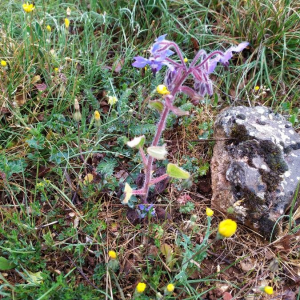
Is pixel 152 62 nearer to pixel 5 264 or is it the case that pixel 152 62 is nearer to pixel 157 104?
pixel 157 104

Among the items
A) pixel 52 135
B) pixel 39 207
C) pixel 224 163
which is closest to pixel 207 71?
pixel 224 163

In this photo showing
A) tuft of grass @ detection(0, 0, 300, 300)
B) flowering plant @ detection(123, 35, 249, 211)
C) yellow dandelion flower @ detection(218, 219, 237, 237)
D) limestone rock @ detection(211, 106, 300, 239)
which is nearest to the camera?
yellow dandelion flower @ detection(218, 219, 237, 237)

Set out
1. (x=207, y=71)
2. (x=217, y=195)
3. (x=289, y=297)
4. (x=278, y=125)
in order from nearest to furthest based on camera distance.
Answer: (x=207, y=71) < (x=289, y=297) < (x=217, y=195) < (x=278, y=125)

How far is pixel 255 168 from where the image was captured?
203 centimetres

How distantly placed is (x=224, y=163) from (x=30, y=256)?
4.11 ft

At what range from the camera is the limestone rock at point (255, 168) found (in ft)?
6.44

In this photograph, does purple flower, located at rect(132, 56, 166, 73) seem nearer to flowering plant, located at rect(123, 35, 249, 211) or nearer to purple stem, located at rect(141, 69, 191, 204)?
flowering plant, located at rect(123, 35, 249, 211)

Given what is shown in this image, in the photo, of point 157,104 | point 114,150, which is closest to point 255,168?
point 157,104

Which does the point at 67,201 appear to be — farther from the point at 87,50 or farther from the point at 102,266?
the point at 87,50

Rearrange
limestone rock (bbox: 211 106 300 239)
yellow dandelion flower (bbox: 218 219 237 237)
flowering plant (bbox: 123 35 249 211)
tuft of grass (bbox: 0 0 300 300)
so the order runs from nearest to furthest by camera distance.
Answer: yellow dandelion flower (bbox: 218 219 237 237) < flowering plant (bbox: 123 35 249 211) < tuft of grass (bbox: 0 0 300 300) < limestone rock (bbox: 211 106 300 239)

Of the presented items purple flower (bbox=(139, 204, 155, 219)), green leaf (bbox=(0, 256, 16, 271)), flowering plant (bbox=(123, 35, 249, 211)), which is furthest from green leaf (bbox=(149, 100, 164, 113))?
green leaf (bbox=(0, 256, 16, 271))

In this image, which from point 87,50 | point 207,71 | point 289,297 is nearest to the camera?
point 207,71

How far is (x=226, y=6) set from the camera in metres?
3.08

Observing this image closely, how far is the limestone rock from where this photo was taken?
196 centimetres
